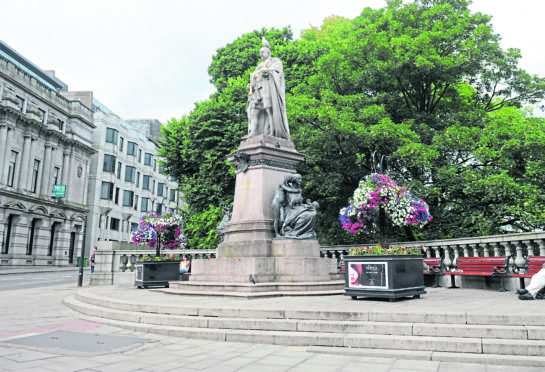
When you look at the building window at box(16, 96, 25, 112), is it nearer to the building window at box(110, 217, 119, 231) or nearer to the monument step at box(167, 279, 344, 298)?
the building window at box(110, 217, 119, 231)

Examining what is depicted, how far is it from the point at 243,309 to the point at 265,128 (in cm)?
752

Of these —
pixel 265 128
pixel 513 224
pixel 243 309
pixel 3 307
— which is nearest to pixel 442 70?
pixel 513 224

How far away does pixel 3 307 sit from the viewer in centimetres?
1091

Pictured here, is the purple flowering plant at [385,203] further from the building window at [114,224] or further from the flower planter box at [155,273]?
the building window at [114,224]

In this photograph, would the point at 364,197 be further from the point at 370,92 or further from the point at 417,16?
the point at 417,16

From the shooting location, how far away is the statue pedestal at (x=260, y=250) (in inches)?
423

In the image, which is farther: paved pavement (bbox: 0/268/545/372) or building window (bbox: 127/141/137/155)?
building window (bbox: 127/141/137/155)

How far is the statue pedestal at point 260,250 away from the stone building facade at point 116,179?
4062 cm

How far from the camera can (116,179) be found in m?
59.3

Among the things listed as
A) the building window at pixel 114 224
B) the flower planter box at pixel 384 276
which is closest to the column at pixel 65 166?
the building window at pixel 114 224

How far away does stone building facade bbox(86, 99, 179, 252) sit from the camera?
55906 mm

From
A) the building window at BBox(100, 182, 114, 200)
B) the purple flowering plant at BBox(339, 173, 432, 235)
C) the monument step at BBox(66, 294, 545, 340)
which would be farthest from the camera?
the building window at BBox(100, 182, 114, 200)

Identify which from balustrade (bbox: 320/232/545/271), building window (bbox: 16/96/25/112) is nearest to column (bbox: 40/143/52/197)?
building window (bbox: 16/96/25/112)

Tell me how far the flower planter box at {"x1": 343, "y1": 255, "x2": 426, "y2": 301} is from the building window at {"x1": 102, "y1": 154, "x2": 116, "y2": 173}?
5445cm
